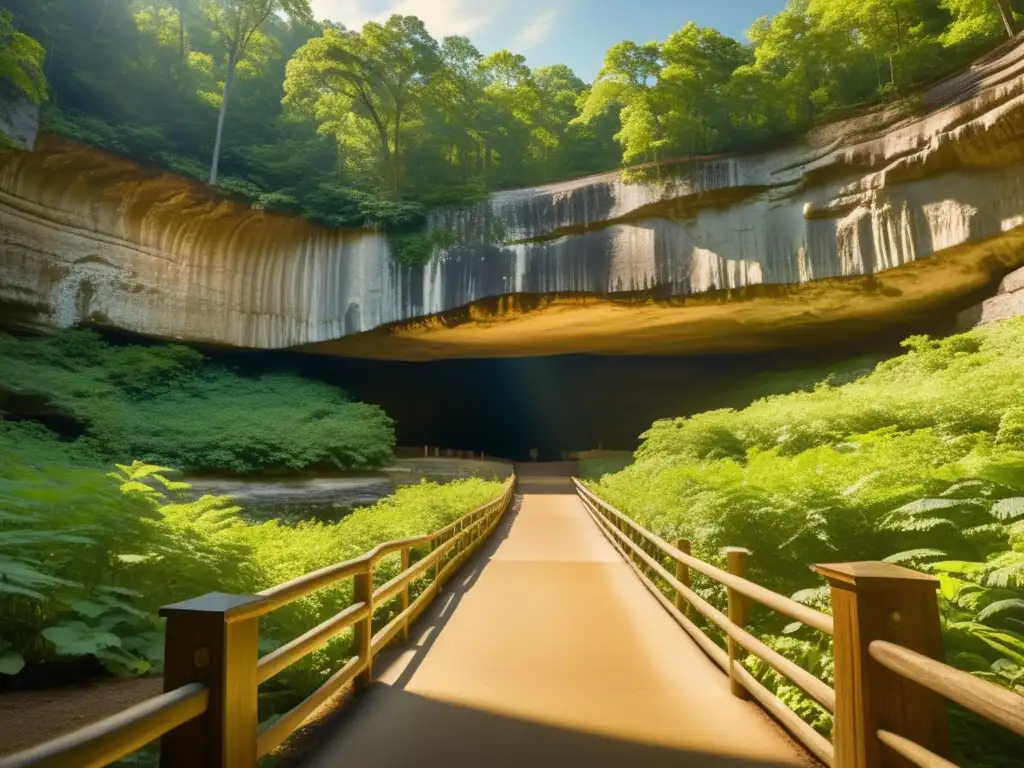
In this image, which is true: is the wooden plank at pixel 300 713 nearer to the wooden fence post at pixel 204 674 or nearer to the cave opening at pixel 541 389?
the wooden fence post at pixel 204 674

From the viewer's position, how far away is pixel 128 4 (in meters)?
31.0

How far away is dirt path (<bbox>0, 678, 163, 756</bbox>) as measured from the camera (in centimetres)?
302

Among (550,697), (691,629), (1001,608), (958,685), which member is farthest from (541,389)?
(958,685)

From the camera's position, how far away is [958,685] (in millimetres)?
1614

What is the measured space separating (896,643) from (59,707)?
402cm

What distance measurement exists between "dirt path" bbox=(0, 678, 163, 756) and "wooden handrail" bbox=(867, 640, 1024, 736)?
3256 mm

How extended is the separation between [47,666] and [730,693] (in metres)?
4.32

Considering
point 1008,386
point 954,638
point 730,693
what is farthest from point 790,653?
point 1008,386

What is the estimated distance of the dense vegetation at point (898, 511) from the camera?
144 inches

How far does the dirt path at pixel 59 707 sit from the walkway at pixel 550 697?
3.62 feet

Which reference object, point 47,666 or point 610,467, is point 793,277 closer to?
point 610,467

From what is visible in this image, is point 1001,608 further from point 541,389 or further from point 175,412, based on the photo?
point 541,389

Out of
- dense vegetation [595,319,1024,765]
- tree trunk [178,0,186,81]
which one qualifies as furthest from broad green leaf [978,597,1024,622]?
tree trunk [178,0,186,81]

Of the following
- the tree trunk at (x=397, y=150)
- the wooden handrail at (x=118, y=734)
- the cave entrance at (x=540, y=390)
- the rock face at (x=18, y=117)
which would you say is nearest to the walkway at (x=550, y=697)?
the wooden handrail at (x=118, y=734)
